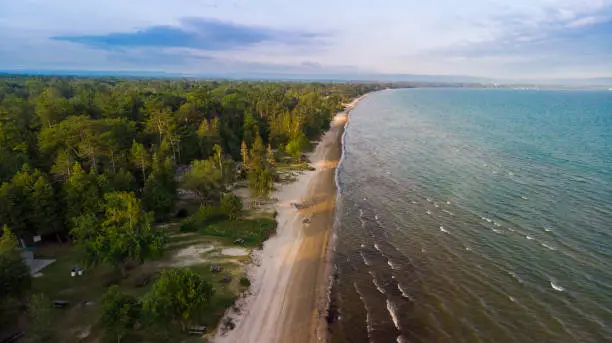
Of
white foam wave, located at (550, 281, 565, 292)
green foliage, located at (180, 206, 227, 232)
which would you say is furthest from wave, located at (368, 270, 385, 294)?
green foliage, located at (180, 206, 227, 232)

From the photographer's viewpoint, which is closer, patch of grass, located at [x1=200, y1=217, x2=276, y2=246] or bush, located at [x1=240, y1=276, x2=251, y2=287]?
bush, located at [x1=240, y1=276, x2=251, y2=287]

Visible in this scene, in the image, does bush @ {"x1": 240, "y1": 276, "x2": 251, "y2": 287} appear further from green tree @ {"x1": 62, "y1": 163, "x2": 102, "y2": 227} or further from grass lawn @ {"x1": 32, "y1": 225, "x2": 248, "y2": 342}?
green tree @ {"x1": 62, "y1": 163, "x2": 102, "y2": 227}

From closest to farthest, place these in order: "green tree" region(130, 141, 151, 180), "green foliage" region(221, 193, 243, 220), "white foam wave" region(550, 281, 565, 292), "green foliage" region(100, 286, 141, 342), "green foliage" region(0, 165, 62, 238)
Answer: "green foliage" region(100, 286, 141, 342) < "white foam wave" region(550, 281, 565, 292) < "green foliage" region(0, 165, 62, 238) < "green foliage" region(221, 193, 243, 220) < "green tree" region(130, 141, 151, 180)

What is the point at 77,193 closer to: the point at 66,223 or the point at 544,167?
the point at 66,223

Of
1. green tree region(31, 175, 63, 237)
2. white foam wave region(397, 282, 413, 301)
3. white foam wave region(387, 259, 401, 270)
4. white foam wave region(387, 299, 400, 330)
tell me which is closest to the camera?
white foam wave region(387, 299, 400, 330)

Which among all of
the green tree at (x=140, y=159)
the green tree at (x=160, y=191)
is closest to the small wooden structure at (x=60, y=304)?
the green tree at (x=160, y=191)

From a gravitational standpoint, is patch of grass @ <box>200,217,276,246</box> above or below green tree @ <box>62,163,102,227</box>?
below

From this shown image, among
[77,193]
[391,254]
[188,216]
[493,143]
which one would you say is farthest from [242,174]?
[493,143]

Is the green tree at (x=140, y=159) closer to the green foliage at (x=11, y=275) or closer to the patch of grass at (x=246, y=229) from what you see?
the patch of grass at (x=246, y=229)
